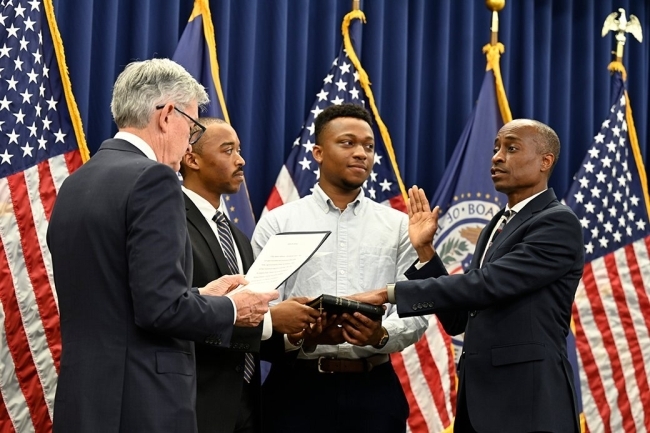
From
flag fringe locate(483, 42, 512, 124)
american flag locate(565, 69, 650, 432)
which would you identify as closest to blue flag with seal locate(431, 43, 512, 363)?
flag fringe locate(483, 42, 512, 124)

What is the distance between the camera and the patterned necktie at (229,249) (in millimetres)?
3086

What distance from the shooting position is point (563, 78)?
5.62m

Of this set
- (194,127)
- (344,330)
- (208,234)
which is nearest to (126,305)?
(194,127)

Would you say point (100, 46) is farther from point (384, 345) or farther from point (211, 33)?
point (384, 345)

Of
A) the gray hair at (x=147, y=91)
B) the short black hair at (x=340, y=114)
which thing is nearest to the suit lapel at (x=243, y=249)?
the short black hair at (x=340, y=114)

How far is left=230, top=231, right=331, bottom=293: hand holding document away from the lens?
2.54 metres

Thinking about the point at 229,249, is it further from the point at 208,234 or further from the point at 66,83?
the point at 66,83

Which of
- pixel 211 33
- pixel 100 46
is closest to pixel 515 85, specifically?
pixel 211 33

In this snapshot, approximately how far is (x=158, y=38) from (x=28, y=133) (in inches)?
36.6

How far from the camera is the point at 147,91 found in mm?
2395

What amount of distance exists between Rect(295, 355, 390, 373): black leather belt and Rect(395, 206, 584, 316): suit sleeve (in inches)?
11.9

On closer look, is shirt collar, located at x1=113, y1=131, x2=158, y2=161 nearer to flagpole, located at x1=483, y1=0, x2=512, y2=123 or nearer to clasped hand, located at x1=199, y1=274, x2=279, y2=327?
clasped hand, located at x1=199, y1=274, x2=279, y2=327

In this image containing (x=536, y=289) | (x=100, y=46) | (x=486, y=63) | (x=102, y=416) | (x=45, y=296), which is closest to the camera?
(x=102, y=416)

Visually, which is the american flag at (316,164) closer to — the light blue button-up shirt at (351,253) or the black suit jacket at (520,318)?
the light blue button-up shirt at (351,253)
